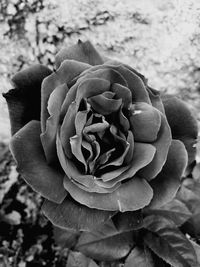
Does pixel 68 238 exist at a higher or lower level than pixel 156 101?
lower

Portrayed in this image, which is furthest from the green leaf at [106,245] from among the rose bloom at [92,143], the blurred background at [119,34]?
the blurred background at [119,34]

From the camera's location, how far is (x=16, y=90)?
94 centimetres

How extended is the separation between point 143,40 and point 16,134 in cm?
75

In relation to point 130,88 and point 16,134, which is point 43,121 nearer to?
point 16,134

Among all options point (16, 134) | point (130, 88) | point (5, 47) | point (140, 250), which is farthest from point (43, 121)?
point (5, 47)

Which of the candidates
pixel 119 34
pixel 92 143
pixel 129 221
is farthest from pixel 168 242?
pixel 119 34

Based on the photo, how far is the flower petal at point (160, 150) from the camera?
89cm

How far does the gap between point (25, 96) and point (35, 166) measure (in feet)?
0.56

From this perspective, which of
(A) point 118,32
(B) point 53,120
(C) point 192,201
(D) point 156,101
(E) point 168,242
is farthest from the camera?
(A) point 118,32

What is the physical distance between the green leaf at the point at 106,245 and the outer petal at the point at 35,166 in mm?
377

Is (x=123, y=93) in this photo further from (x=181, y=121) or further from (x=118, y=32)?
(x=118, y=32)

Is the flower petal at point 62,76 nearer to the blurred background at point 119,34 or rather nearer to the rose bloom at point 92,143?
the rose bloom at point 92,143

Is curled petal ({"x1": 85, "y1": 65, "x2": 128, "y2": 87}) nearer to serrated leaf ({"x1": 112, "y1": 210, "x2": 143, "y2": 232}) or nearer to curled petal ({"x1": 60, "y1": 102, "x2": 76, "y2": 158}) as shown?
curled petal ({"x1": 60, "y1": 102, "x2": 76, "y2": 158})

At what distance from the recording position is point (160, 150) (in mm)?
898
